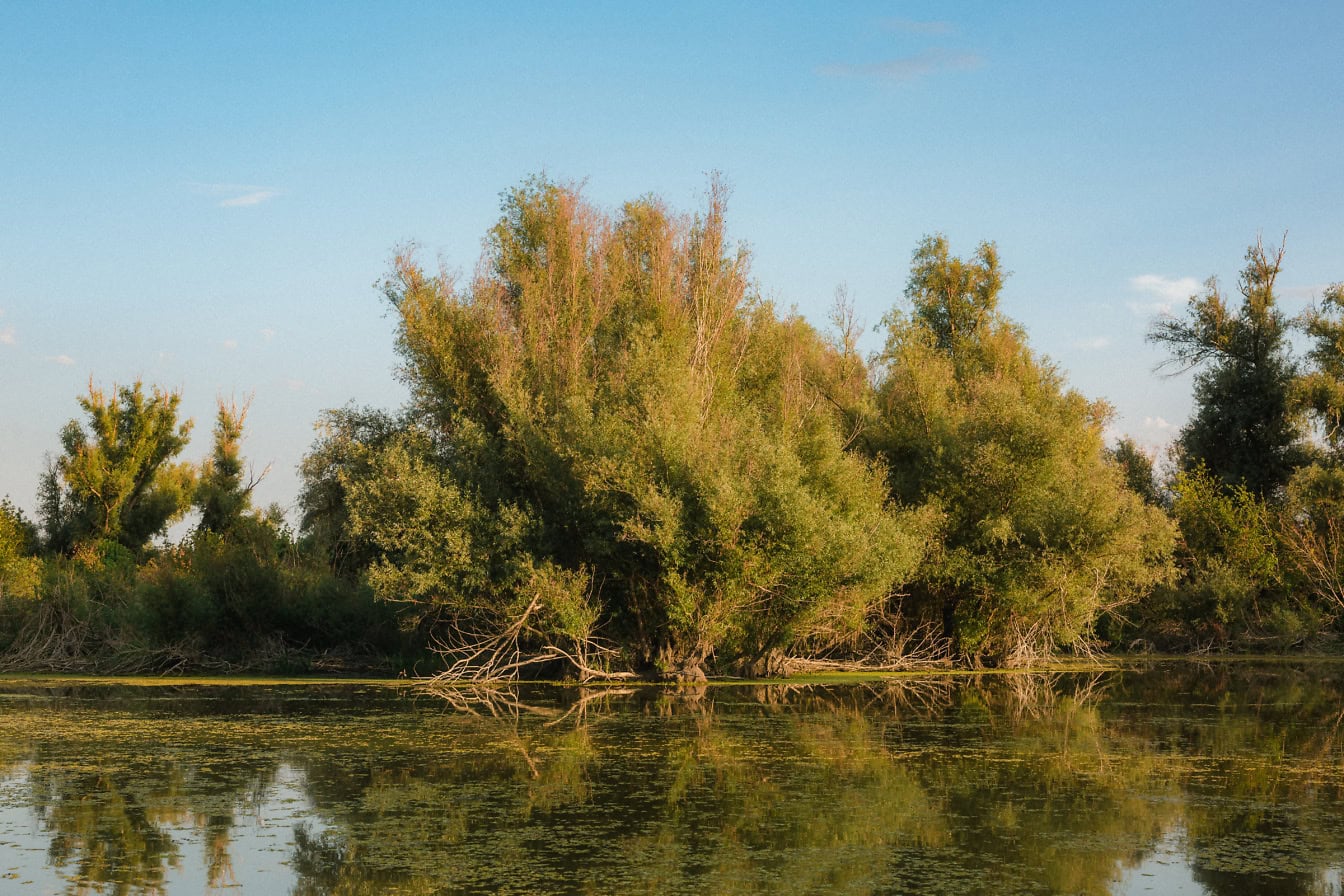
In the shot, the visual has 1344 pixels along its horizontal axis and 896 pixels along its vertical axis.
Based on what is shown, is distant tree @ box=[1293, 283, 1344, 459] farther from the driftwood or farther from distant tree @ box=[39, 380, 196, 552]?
distant tree @ box=[39, 380, 196, 552]

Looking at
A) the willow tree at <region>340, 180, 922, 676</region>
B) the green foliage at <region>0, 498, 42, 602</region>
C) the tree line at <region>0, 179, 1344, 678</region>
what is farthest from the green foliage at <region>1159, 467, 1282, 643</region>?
the green foliage at <region>0, 498, 42, 602</region>

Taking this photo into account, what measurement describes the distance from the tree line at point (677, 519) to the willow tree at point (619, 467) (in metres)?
0.07

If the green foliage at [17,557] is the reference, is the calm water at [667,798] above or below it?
below

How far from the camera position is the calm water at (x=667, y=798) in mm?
8891

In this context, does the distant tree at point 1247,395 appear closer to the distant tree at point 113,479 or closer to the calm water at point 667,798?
the calm water at point 667,798

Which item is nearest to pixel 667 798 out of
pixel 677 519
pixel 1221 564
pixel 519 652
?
pixel 677 519

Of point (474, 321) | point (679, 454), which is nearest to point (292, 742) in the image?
point (679, 454)

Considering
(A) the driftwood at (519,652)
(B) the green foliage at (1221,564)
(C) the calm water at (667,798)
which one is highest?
(B) the green foliage at (1221,564)

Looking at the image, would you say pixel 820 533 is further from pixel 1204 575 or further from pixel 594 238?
pixel 1204 575

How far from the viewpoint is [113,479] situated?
147 feet

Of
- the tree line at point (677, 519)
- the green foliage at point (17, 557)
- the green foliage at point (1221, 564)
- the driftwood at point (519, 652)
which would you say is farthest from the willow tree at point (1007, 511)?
the green foliage at point (17, 557)

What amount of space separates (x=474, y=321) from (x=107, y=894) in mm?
21468

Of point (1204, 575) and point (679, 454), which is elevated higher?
point (679, 454)

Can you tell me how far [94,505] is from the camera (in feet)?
147
